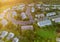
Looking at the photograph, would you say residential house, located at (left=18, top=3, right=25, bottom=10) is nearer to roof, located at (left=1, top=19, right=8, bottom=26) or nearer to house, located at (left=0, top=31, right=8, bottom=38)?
roof, located at (left=1, top=19, right=8, bottom=26)

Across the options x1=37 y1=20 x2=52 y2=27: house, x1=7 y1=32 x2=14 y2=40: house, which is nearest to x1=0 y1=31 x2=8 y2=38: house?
x1=7 y1=32 x2=14 y2=40: house

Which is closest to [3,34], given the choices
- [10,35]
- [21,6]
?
[10,35]

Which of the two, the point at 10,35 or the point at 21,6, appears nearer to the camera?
the point at 10,35

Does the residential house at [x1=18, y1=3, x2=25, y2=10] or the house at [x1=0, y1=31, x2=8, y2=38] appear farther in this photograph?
the residential house at [x1=18, y1=3, x2=25, y2=10]

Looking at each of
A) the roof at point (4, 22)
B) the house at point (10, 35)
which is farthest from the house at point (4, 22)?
the house at point (10, 35)

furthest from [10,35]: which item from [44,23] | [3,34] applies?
[44,23]

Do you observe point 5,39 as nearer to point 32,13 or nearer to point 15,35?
point 15,35

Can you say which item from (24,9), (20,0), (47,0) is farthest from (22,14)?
(47,0)

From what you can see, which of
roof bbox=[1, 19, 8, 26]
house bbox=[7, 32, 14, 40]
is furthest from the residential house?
house bbox=[7, 32, 14, 40]

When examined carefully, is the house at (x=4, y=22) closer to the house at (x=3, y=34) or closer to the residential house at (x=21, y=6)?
the house at (x=3, y=34)

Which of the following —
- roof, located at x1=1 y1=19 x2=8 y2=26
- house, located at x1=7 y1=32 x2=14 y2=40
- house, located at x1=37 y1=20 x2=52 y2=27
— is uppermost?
roof, located at x1=1 y1=19 x2=8 y2=26

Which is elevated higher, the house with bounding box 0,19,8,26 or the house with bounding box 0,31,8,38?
the house with bounding box 0,19,8,26

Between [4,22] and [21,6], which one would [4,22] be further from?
[21,6]
